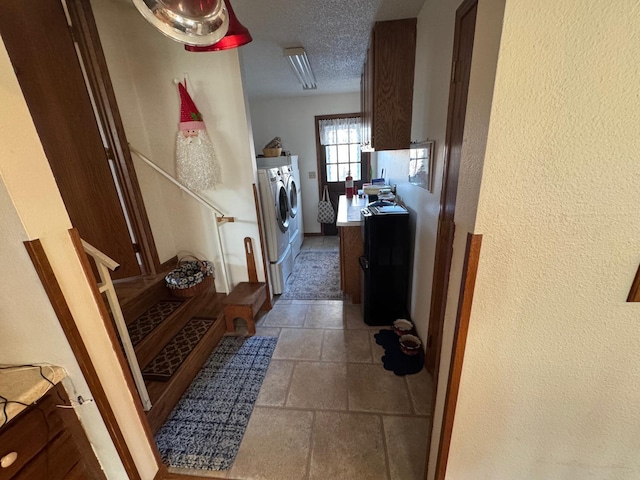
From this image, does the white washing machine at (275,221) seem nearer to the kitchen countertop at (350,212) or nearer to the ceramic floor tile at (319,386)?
the kitchen countertop at (350,212)

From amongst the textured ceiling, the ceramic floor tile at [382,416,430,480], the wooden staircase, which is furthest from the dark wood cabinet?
the textured ceiling

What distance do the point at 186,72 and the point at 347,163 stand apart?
291cm

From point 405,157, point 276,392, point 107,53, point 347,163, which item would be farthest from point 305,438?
point 347,163

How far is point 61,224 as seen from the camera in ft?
2.60

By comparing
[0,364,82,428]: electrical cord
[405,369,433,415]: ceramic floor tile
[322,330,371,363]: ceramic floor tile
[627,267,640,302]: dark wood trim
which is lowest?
[405,369,433,415]: ceramic floor tile

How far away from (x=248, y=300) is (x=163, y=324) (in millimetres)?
628

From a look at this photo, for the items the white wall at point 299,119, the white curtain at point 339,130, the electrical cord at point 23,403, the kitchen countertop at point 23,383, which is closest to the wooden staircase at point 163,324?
the electrical cord at point 23,403

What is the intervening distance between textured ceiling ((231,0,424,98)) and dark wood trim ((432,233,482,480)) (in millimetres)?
1685

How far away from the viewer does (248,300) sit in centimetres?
220

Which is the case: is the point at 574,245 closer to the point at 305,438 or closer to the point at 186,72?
the point at 305,438

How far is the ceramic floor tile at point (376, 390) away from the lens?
4.96 ft

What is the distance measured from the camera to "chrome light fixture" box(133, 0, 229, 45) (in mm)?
667

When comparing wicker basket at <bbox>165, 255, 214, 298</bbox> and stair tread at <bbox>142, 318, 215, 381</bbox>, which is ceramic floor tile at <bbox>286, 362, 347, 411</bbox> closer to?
stair tread at <bbox>142, 318, 215, 381</bbox>

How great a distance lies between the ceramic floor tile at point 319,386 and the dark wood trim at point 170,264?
141cm
